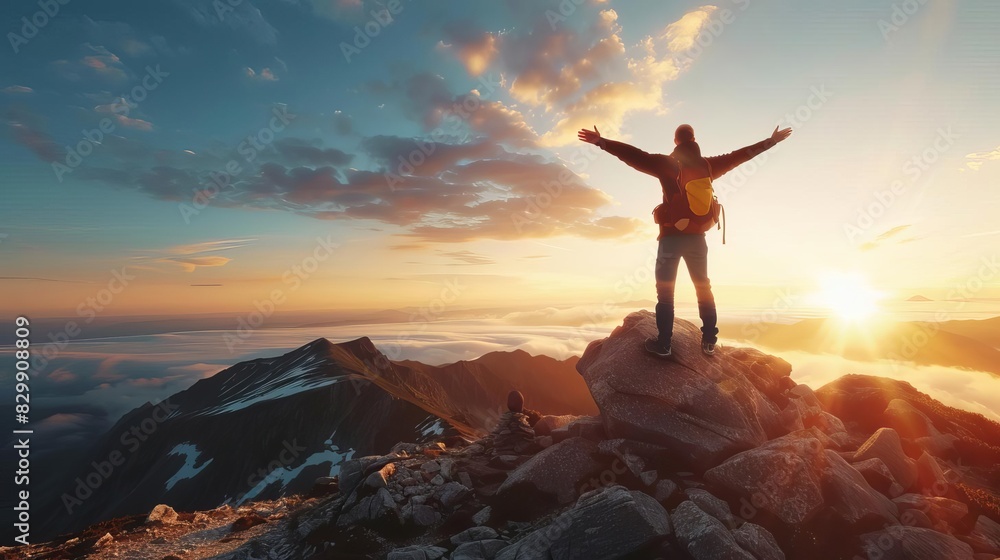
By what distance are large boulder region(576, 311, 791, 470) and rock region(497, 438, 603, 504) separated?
1432mm

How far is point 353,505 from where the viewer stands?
17406mm

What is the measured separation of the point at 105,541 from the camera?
19.3 m

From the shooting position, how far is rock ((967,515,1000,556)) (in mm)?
9734

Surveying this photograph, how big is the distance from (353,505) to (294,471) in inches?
5228

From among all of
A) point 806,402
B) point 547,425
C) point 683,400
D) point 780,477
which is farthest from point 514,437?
point 806,402

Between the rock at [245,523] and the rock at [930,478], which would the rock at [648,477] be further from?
the rock at [245,523]

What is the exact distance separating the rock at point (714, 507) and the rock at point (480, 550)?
570cm

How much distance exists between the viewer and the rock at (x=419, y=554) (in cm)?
1205

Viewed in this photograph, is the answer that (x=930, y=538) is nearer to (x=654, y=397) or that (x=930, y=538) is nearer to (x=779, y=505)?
(x=779, y=505)

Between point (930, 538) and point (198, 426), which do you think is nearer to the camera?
point (930, 538)

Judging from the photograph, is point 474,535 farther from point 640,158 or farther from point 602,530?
point 640,158

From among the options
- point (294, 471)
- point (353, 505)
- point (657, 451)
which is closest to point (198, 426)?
point (294, 471)

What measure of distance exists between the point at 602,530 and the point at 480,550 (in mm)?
3959

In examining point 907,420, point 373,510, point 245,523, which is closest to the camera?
point 373,510
